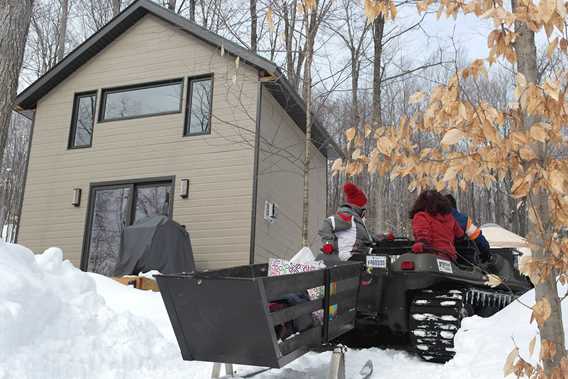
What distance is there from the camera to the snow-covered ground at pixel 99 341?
3.79m

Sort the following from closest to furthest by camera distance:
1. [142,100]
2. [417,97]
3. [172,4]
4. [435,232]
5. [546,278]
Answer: [546,278]
[417,97]
[435,232]
[142,100]
[172,4]

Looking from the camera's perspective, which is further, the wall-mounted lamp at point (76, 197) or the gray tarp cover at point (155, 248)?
the wall-mounted lamp at point (76, 197)

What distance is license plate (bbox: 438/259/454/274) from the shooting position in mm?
4645

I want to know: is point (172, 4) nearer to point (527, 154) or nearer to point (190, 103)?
point (190, 103)

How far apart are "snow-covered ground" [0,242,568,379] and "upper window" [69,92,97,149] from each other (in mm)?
8470

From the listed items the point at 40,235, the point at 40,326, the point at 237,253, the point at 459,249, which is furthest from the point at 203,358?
the point at 40,235

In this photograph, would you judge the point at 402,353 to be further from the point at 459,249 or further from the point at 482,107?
the point at 482,107

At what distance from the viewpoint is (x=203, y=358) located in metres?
3.40

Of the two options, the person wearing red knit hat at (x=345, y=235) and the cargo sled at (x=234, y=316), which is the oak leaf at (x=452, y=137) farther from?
the person wearing red knit hat at (x=345, y=235)

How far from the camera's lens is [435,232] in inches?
203

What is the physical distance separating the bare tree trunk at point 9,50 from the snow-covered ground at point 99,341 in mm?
3481

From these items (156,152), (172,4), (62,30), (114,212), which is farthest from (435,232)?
(62,30)

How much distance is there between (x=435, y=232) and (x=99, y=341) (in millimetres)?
3196

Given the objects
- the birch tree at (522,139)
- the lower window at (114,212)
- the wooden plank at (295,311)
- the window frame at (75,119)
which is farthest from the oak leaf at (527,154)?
the window frame at (75,119)
